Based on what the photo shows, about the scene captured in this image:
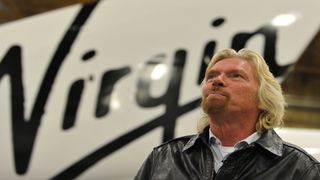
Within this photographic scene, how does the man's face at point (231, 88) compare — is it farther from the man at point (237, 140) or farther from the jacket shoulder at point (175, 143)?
the jacket shoulder at point (175, 143)

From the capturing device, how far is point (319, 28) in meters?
1.84

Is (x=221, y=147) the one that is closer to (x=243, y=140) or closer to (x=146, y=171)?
(x=243, y=140)

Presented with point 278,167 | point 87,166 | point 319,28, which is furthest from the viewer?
point 319,28

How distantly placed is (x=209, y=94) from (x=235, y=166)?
0.13 meters

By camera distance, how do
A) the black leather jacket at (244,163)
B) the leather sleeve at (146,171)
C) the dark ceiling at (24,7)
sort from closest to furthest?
the black leather jacket at (244,163) → the leather sleeve at (146,171) → the dark ceiling at (24,7)

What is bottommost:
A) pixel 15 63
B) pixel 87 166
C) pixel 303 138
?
pixel 87 166

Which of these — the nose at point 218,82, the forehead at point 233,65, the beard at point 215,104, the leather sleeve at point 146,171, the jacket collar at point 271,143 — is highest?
the forehead at point 233,65

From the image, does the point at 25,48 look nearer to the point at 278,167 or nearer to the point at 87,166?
the point at 87,166

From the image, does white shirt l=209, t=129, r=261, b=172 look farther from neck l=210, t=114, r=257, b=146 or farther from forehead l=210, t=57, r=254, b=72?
forehead l=210, t=57, r=254, b=72

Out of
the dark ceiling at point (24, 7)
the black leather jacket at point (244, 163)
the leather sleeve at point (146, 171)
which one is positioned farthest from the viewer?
the dark ceiling at point (24, 7)

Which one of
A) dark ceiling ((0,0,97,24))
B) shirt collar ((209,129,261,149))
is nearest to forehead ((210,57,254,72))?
shirt collar ((209,129,261,149))

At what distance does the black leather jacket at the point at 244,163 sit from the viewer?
32.8 inches

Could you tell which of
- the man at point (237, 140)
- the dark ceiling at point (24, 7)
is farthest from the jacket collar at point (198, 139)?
the dark ceiling at point (24, 7)

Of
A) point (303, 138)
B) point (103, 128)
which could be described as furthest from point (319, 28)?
point (103, 128)
